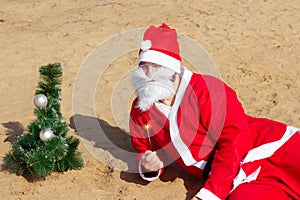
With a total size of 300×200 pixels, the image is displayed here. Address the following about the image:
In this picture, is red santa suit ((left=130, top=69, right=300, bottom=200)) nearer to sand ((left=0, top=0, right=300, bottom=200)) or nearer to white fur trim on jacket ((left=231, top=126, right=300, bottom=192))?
white fur trim on jacket ((left=231, top=126, right=300, bottom=192))

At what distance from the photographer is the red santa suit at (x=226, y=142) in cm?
319

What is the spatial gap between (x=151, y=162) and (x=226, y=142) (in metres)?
0.56

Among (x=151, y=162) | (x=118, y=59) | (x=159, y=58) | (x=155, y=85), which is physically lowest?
(x=118, y=59)

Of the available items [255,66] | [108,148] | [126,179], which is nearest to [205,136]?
[126,179]

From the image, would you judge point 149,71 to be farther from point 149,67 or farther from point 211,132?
point 211,132

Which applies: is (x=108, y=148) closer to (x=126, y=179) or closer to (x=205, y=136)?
(x=126, y=179)

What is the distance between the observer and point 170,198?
3.48 m

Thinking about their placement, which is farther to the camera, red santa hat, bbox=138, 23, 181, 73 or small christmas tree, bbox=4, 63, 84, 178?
small christmas tree, bbox=4, 63, 84, 178

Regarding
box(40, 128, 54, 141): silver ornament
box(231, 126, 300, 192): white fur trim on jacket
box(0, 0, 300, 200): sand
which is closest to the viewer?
box(231, 126, 300, 192): white fur trim on jacket

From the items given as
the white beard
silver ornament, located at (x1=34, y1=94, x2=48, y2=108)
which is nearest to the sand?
silver ornament, located at (x1=34, y1=94, x2=48, y2=108)

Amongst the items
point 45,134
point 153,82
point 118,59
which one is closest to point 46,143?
point 45,134

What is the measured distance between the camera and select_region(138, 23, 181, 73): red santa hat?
3.28 m

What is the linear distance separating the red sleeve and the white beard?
0.23 m

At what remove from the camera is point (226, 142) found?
10.6ft
